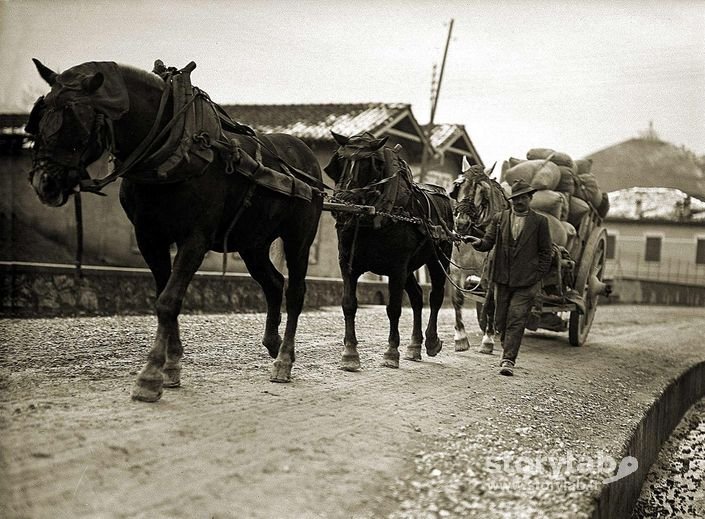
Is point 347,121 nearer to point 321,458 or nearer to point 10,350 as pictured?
point 10,350

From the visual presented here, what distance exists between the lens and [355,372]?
21.2 feet

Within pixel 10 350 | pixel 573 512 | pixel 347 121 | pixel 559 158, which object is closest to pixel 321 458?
pixel 573 512

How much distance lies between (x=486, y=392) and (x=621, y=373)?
117 inches

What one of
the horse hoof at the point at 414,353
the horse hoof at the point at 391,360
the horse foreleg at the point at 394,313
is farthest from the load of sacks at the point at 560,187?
the horse hoof at the point at 391,360

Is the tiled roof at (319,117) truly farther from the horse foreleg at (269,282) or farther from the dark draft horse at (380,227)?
the horse foreleg at (269,282)

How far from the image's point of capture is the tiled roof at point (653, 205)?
94.1 ft

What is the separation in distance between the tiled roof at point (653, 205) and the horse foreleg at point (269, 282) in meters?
24.7

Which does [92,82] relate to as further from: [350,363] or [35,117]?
[350,363]

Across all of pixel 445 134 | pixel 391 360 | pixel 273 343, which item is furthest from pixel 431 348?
pixel 445 134

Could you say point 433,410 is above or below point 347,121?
below

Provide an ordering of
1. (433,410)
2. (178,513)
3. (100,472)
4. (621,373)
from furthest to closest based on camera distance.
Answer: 1. (621,373)
2. (433,410)
3. (100,472)
4. (178,513)

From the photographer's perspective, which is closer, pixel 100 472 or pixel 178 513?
pixel 178 513
